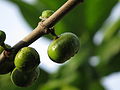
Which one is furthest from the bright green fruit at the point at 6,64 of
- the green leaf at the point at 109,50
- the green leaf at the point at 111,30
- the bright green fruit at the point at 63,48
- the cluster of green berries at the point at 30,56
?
the green leaf at the point at 111,30

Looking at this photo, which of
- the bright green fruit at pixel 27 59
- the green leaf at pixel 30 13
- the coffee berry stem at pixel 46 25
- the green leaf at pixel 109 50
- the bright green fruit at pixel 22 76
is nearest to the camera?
the coffee berry stem at pixel 46 25

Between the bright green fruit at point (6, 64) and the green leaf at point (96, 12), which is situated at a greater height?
the bright green fruit at point (6, 64)

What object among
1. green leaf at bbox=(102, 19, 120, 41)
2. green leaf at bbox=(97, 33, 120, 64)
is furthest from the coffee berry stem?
green leaf at bbox=(102, 19, 120, 41)

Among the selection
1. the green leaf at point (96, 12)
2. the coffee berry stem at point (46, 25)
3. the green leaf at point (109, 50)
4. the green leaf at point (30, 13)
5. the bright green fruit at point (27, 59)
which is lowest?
the green leaf at point (109, 50)

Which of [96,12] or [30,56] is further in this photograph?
[96,12]

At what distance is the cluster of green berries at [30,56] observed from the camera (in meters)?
2.22

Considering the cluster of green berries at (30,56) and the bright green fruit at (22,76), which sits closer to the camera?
the cluster of green berries at (30,56)

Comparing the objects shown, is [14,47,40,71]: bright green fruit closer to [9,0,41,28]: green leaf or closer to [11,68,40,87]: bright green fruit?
[11,68,40,87]: bright green fruit

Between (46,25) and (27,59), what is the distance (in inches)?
10.0

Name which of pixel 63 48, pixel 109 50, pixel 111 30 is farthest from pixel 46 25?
Answer: pixel 111 30

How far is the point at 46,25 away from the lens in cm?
214

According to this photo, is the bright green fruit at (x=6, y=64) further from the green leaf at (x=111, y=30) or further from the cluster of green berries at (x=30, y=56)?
the green leaf at (x=111, y=30)

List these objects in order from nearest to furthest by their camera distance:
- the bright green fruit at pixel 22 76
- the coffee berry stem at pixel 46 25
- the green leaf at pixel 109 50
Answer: the coffee berry stem at pixel 46 25, the bright green fruit at pixel 22 76, the green leaf at pixel 109 50

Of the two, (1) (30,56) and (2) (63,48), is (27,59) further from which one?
(2) (63,48)
